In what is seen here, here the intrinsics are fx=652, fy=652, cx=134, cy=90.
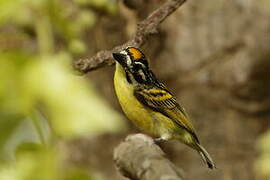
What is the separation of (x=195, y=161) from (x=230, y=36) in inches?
51.2

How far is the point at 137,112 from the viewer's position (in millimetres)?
4059

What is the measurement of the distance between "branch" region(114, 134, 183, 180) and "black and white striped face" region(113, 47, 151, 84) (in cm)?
45

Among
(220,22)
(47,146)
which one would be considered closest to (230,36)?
(220,22)

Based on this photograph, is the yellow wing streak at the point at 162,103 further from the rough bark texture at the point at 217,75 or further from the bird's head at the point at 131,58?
the rough bark texture at the point at 217,75

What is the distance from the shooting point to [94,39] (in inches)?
237

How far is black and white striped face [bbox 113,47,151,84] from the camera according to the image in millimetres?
3355

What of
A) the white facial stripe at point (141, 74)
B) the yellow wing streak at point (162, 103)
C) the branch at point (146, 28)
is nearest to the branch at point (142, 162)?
the branch at point (146, 28)

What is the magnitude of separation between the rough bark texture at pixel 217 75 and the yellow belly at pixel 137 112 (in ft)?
5.43

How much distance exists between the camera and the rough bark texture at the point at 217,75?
6.03 metres

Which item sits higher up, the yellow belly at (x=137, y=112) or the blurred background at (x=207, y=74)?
the blurred background at (x=207, y=74)

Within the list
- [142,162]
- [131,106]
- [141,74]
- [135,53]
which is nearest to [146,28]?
[135,53]

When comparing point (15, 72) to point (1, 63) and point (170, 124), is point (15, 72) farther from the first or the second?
point (170, 124)

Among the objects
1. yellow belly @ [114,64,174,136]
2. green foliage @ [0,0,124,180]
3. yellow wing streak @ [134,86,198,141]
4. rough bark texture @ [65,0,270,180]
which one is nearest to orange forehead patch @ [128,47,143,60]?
yellow belly @ [114,64,174,136]

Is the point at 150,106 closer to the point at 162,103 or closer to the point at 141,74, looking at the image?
the point at 162,103
